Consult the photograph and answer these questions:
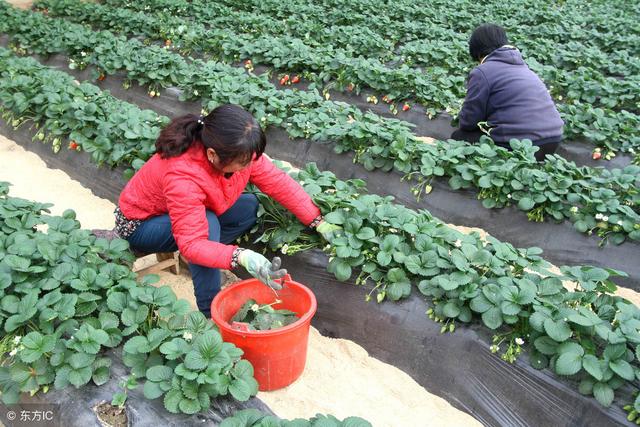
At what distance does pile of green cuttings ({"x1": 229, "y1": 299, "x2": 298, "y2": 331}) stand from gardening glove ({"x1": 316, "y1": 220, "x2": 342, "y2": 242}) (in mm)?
459

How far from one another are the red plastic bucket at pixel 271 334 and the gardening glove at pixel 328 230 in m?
0.41

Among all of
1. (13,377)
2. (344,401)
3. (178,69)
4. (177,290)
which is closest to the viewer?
(13,377)

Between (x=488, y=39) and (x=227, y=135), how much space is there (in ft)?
8.52

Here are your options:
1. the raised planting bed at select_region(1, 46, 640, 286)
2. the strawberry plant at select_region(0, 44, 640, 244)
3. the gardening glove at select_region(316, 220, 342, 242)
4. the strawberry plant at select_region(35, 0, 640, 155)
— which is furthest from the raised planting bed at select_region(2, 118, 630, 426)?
the strawberry plant at select_region(35, 0, 640, 155)

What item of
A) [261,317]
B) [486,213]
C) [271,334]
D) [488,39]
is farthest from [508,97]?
[271,334]

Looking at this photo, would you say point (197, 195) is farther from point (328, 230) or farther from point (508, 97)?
point (508, 97)

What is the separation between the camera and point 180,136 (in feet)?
7.81

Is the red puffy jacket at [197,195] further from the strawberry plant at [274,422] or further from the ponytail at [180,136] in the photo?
the strawberry plant at [274,422]

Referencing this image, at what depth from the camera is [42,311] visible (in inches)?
81.3

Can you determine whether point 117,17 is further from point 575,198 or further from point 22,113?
point 575,198

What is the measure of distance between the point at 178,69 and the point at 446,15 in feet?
16.3

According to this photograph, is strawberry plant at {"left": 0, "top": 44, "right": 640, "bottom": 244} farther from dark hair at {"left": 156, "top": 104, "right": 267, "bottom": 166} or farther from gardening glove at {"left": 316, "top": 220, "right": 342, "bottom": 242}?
dark hair at {"left": 156, "top": 104, "right": 267, "bottom": 166}

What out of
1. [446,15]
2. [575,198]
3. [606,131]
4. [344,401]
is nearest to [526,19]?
[446,15]

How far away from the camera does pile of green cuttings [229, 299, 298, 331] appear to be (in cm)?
231
